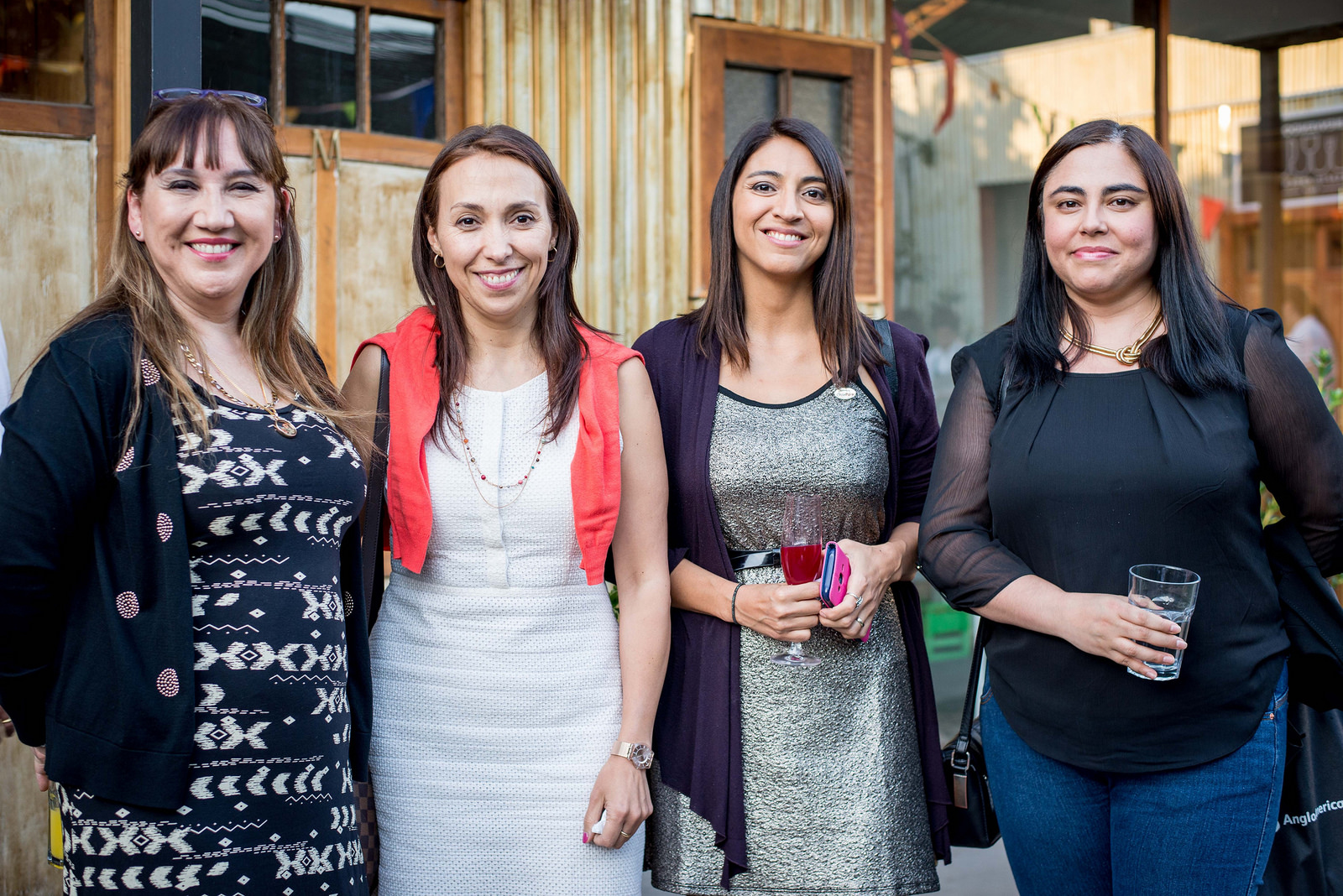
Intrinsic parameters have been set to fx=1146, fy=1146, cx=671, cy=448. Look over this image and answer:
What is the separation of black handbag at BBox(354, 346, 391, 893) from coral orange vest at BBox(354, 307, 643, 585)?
22mm

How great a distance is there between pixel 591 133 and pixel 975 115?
8.27ft

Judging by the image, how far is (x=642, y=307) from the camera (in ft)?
14.8

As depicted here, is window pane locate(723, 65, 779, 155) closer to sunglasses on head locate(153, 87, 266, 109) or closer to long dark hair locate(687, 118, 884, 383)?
long dark hair locate(687, 118, 884, 383)

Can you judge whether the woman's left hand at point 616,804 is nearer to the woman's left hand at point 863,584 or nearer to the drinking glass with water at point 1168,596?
the woman's left hand at point 863,584

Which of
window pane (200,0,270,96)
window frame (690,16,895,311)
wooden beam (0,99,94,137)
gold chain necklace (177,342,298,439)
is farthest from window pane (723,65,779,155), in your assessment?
gold chain necklace (177,342,298,439)

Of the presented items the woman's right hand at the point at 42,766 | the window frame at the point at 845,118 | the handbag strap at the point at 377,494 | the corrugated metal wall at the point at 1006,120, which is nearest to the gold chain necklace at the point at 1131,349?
the handbag strap at the point at 377,494

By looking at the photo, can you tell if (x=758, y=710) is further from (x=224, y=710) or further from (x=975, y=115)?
(x=975, y=115)

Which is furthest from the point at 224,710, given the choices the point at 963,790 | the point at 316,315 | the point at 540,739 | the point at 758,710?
the point at 316,315

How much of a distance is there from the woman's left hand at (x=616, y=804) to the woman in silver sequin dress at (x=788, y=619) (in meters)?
0.24

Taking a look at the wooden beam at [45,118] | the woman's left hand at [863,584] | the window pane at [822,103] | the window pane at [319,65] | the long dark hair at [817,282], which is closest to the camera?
the woman's left hand at [863,584]

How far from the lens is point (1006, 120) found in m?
6.04

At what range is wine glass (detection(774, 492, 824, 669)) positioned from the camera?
2301mm

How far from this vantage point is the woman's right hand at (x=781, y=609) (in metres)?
2.32

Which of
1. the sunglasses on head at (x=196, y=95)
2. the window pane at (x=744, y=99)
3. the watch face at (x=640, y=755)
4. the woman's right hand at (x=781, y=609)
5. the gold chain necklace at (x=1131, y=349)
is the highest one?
the window pane at (x=744, y=99)
